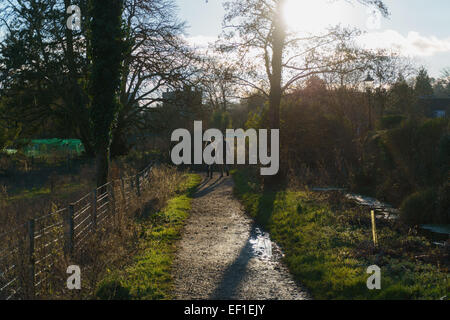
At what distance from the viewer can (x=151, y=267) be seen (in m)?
7.62

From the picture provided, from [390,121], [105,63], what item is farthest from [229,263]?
[390,121]

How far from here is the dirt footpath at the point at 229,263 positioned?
21.7ft

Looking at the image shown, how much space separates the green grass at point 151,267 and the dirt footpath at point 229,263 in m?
0.23

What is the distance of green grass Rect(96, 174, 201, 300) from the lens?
6320 mm

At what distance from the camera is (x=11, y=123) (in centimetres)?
2497

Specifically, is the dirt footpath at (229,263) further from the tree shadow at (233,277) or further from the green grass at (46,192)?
the green grass at (46,192)

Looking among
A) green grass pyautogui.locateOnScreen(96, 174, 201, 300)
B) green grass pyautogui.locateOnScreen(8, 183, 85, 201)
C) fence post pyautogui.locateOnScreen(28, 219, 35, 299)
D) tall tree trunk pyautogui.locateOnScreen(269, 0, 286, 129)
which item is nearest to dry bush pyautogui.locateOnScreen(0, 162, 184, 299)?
fence post pyautogui.locateOnScreen(28, 219, 35, 299)

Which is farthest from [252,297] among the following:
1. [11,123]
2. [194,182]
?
[11,123]

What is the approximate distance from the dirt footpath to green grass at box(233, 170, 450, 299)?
38 centimetres

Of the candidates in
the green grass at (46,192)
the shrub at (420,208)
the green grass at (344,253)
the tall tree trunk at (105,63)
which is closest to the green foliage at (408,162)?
the shrub at (420,208)

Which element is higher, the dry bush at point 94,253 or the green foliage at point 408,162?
the green foliage at point 408,162

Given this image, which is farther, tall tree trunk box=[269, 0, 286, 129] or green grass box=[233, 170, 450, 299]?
tall tree trunk box=[269, 0, 286, 129]

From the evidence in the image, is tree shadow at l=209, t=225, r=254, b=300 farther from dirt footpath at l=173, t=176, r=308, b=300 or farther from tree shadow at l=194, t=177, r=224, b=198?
tree shadow at l=194, t=177, r=224, b=198

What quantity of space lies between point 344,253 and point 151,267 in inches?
143
